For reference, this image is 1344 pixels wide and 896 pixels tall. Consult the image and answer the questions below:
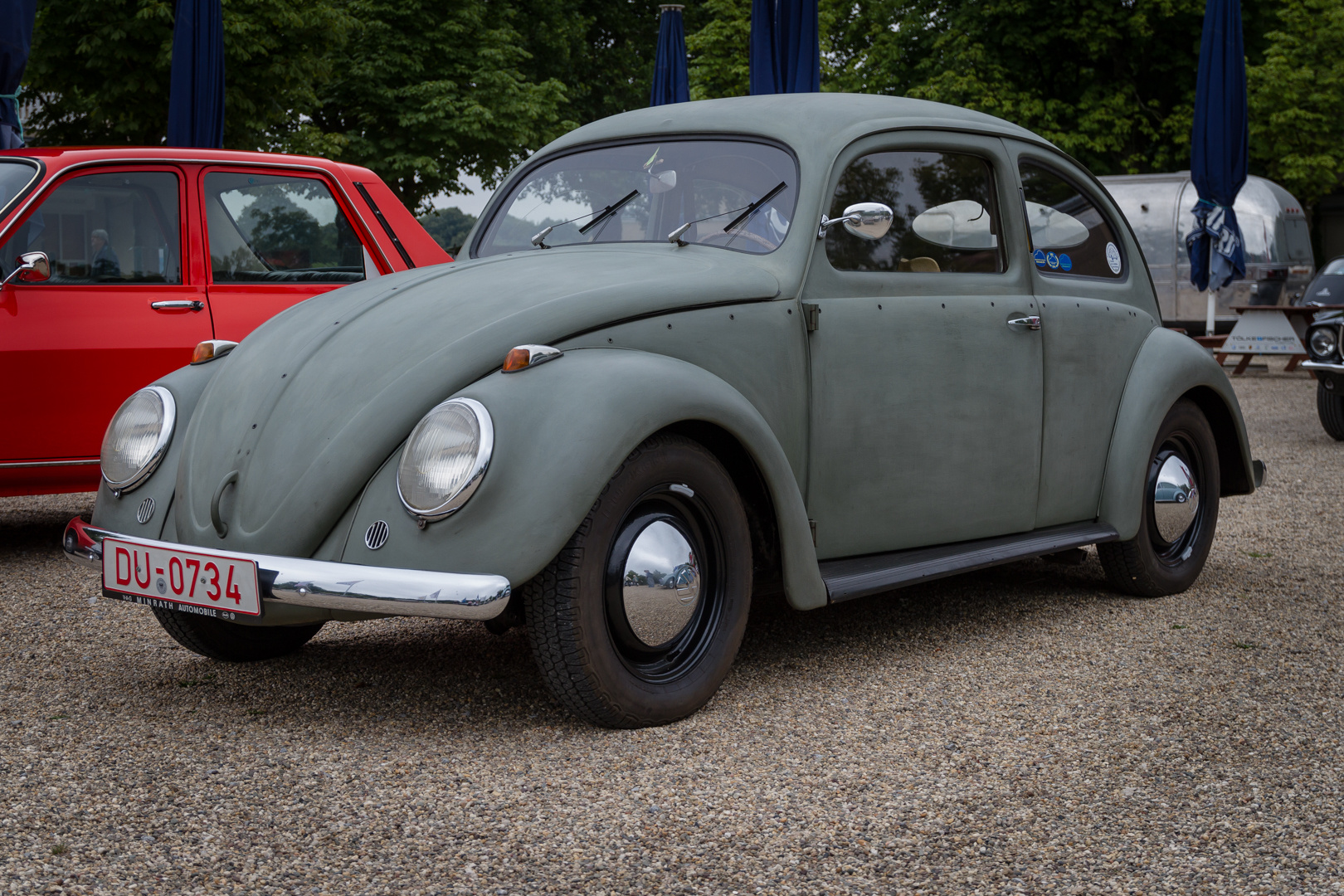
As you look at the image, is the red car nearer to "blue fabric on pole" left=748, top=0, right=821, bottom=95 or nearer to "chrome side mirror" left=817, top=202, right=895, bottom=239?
"chrome side mirror" left=817, top=202, right=895, bottom=239

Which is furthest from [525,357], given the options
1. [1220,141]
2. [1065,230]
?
[1220,141]

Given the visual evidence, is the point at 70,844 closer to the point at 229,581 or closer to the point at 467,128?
the point at 229,581

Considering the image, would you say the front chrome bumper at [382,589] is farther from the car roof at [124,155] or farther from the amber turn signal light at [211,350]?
the car roof at [124,155]

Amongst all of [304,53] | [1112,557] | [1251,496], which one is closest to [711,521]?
[1112,557]

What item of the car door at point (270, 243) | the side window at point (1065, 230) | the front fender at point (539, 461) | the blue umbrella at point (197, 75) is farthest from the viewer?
the blue umbrella at point (197, 75)

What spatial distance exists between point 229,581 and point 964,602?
295 centimetres

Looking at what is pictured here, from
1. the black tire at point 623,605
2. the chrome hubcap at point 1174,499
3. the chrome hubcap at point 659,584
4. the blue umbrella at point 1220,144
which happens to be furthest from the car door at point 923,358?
the blue umbrella at point 1220,144

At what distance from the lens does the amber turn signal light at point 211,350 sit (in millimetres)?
4105

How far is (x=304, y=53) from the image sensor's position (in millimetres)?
17594

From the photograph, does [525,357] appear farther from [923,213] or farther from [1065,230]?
[1065,230]

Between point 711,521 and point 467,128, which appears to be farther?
point 467,128

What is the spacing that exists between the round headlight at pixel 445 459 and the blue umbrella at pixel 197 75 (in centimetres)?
803

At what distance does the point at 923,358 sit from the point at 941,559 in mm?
649

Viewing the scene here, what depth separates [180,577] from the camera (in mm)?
3219
